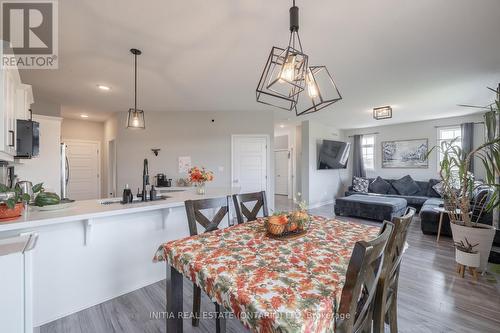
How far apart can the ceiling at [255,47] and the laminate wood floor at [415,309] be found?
100 inches

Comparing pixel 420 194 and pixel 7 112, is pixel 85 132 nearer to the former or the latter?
pixel 7 112

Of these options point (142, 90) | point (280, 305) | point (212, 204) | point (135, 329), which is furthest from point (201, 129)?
point (280, 305)

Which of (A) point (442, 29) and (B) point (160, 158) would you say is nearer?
(A) point (442, 29)

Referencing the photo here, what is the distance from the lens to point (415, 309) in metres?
1.96

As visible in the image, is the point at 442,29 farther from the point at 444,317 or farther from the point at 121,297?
the point at 121,297

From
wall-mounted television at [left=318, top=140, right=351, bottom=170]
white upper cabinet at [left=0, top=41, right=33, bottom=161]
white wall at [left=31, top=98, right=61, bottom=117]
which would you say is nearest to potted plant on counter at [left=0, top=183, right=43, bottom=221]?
white upper cabinet at [left=0, top=41, right=33, bottom=161]

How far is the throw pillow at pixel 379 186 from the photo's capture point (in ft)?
21.1

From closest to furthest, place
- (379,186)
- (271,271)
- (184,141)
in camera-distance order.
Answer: (271,271) < (184,141) < (379,186)

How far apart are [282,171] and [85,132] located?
6.49m

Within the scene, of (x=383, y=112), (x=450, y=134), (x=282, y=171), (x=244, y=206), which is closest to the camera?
(x=244, y=206)

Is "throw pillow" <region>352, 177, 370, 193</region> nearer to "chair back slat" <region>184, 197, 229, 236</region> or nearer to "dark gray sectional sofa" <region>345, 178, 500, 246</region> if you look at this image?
"dark gray sectional sofa" <region>345, 178, 500, 246</region>

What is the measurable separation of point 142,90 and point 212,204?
9.08ft

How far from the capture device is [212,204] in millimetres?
1890

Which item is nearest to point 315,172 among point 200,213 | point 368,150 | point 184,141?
point 368,150
